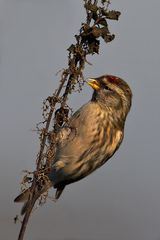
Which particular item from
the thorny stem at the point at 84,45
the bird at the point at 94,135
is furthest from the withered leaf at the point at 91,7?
the bird at the point at 94,135

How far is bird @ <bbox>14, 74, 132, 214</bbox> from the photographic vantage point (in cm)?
491

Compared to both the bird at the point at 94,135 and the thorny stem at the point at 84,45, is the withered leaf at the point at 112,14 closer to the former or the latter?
the thorny stem at the point at 84,45

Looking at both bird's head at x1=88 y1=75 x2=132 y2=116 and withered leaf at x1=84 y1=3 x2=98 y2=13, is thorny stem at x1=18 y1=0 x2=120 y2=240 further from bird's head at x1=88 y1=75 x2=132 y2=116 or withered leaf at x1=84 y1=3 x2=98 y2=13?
bird's head at x1=88 y1=75 x2=132 y2=116

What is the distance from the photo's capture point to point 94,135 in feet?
16.3

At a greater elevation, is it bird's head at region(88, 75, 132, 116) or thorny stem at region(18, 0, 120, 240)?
bird's head at region(88, 75, 132, 116)

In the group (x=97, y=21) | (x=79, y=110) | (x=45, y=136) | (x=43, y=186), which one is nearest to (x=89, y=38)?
(x=97, y=21)

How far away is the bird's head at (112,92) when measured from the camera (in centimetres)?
500

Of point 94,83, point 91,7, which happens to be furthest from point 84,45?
point 94,83

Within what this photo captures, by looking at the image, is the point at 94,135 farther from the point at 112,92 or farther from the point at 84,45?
the point at 84,45

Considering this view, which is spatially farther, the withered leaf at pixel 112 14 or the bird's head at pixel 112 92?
the bird's head at pixel 112 92

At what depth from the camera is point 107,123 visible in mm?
5109

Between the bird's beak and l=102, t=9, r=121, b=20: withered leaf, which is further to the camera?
the bird's beak

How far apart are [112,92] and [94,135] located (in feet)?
1.45

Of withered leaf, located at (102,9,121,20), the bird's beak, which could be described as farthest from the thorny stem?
the bird's beak
